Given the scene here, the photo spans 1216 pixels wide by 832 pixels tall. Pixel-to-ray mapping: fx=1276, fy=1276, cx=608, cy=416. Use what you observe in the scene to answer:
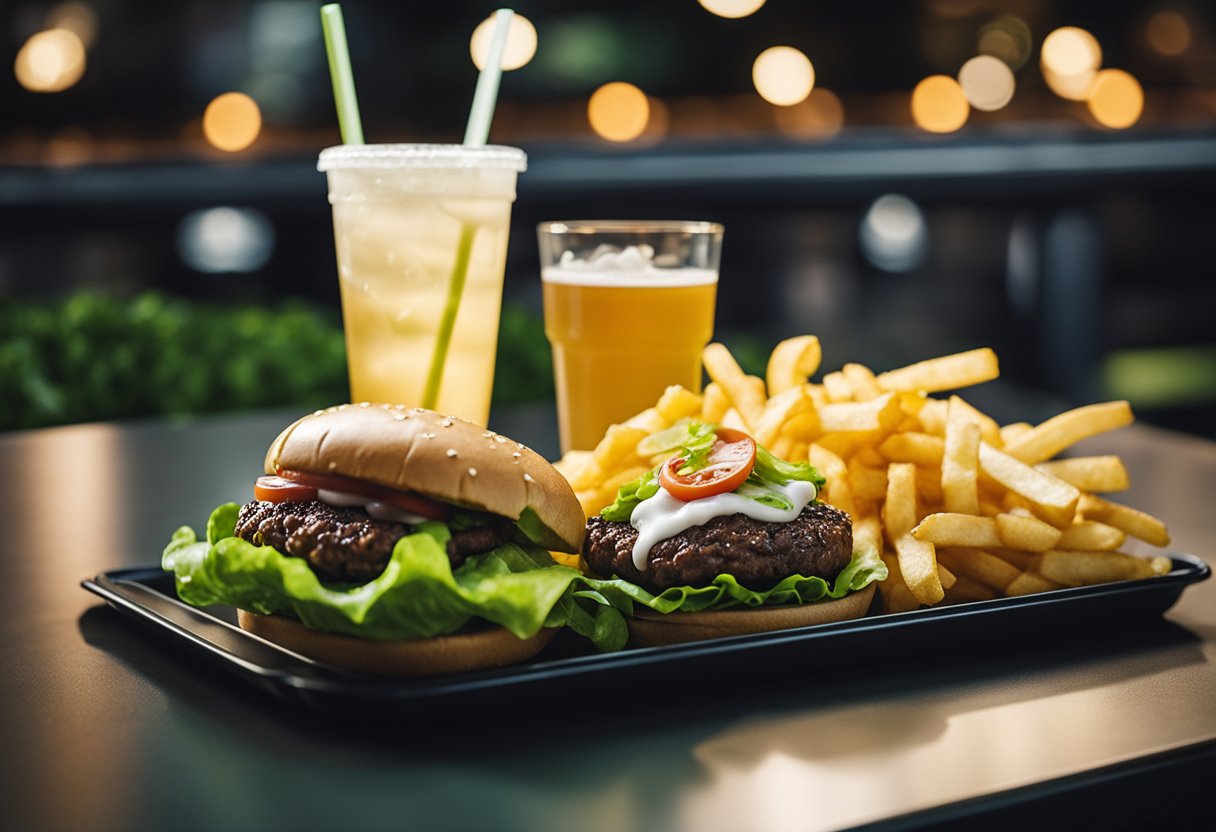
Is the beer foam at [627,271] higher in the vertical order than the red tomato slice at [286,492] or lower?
higher

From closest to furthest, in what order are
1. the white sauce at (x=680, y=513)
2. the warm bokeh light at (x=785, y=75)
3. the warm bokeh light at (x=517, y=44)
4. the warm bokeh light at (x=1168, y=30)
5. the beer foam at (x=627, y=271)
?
the white sauce at (x=680, y=513) < the beer foam at (x=627, y=271) < the warm bokeh light at (x=517, y=44) < the warm bokeh light at (x=785, y=75) < the warm bokeh light at (x=1168, y=30)

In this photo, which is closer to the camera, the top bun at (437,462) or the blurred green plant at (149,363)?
the top bun at (437,462)

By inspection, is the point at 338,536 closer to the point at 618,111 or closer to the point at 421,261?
the point at 421,261

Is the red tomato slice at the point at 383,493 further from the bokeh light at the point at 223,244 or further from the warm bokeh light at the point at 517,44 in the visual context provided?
the warm bokeh light at the point at 517,44

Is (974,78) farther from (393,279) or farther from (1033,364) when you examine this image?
(393,279)

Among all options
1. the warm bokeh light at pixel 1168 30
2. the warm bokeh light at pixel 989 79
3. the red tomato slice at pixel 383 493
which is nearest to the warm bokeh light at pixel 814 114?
the warm bokeh light at pixel 989 79

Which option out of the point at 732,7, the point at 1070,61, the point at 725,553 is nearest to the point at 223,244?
the point at 732,7

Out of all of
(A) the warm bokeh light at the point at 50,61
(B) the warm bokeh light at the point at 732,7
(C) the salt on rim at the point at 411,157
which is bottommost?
(C) the salt on rim at the point at 411,157

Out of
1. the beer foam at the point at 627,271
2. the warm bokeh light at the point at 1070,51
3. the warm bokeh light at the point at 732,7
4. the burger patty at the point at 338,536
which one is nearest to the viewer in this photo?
the burger patty at the point at 338,536
